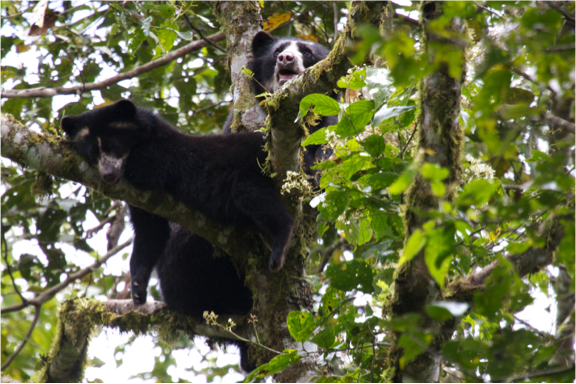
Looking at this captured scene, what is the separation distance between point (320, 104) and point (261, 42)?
265cm

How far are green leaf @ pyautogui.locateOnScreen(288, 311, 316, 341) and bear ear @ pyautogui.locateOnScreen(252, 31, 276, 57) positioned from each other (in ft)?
10.4

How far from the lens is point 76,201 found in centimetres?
553

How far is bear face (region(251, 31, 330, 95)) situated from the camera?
4957 mm

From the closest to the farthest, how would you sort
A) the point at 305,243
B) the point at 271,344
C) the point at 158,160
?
the point at 271,344 < the point at 305,243 < the point at 158,160

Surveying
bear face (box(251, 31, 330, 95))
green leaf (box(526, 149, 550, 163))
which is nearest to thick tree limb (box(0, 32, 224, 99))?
bear face (box(251, 31, 330, 95))

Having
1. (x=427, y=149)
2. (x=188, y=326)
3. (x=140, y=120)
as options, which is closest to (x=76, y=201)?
(x=140, y=120)

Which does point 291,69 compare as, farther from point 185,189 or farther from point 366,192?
point 366,192

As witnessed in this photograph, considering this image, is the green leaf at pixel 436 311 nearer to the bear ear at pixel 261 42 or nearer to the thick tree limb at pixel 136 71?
the bear ear at pixel 261 42

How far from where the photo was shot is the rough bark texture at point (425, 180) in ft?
6.08

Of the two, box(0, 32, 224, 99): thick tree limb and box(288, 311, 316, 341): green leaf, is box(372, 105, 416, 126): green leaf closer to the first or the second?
box(288, 311, 316, 341): green leaf

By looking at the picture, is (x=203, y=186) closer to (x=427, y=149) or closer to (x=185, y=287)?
(x=185, y=287)

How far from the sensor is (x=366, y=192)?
8.04 ft

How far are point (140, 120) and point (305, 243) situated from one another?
1939 mm

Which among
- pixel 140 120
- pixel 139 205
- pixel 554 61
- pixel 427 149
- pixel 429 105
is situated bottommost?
pixel 554 61
